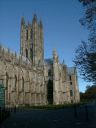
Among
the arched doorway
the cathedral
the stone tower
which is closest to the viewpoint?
the cathedral

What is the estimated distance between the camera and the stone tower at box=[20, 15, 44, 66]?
9670 centimetres

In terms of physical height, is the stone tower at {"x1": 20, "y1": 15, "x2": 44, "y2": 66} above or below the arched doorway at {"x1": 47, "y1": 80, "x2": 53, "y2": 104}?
above

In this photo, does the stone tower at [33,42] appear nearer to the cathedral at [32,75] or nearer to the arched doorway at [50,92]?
the cathedral at [32,75]

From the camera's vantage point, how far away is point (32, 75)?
277ft

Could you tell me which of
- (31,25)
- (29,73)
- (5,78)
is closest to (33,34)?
(31,25)

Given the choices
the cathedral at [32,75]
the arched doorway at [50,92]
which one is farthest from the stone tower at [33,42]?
the arched doorway at [50,92]

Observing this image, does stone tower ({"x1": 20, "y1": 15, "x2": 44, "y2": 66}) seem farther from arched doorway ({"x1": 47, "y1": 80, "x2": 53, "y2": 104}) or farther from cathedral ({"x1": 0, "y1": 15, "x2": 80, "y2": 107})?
arched doorway ({"x1": 47, "y1": 80, "x2": 53, "y2": 104})

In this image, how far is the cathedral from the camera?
223 ft

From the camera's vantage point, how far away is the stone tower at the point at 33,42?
9670cm

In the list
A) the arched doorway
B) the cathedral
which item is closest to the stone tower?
the cathedral

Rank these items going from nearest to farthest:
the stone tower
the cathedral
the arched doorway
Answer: the cathedral < the arched doorway < the stone tower

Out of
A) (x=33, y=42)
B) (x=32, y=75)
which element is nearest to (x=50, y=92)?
(x=32, y=75)

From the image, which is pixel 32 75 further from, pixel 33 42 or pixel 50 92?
pixel 33 42

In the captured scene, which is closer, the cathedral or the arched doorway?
the cathedral
